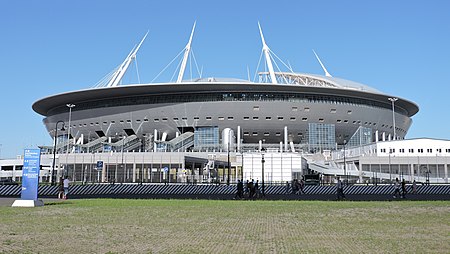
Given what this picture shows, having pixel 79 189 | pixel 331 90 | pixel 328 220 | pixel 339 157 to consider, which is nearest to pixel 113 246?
pixel 328 220

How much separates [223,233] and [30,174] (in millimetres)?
13496

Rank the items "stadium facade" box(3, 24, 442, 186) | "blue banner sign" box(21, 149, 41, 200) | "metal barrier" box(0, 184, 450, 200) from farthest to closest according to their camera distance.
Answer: "stadium facade" box(3, 24, 442, 186) → "metal barrier" box(0, 184, 450, 200) → "blue banner sign" box(21, 149, 41, 200)

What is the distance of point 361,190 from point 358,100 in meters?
47.5

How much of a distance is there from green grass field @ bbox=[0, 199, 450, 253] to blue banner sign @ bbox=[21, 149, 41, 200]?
5.35m

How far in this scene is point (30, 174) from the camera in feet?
70.1

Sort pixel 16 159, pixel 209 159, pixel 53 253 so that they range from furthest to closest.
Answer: pixel 16 159 < pixel 209 159 < pixel 53 253

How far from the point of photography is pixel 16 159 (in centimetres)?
7962

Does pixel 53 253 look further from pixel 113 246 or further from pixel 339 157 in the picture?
pixel 339 157

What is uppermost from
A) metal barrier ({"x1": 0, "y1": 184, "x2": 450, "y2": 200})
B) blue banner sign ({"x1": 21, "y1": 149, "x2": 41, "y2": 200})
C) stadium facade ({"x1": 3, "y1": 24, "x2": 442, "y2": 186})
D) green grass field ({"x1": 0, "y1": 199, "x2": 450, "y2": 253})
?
stadium facade ({"x1": 3, "y1": 24, "x2": 442, "y2": 186})

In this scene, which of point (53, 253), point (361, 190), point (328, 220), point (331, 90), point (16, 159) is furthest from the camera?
point (16, 159)

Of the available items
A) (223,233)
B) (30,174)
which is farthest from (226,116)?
(223,233)

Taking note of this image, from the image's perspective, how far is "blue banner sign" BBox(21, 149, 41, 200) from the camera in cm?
2097

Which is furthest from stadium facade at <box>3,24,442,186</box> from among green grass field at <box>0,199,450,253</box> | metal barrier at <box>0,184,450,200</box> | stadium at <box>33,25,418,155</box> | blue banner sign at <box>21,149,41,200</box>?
green grass field at <box>0,199,450,253</box>

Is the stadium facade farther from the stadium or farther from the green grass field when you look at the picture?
the green grass field
